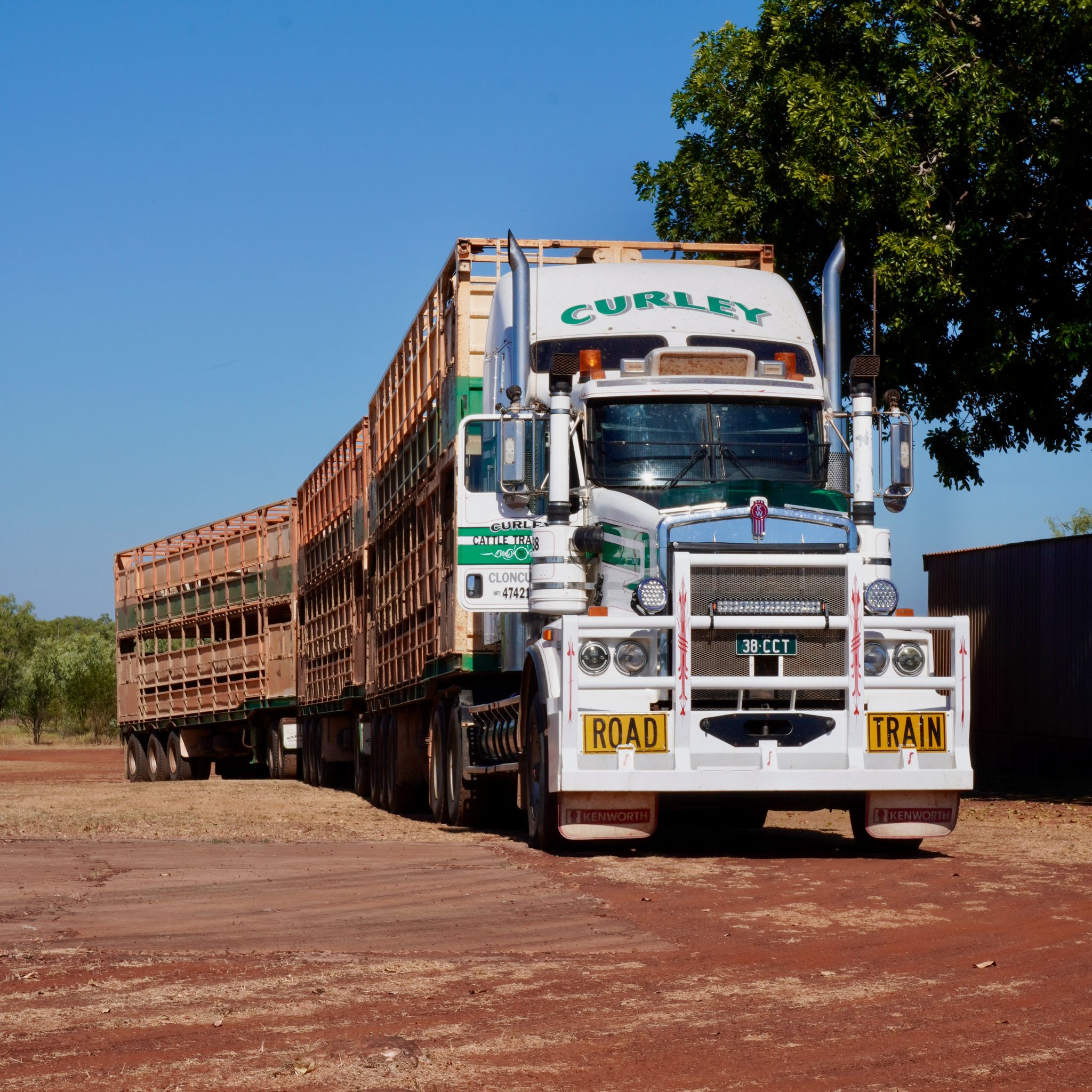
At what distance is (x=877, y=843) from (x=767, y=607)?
210 cm

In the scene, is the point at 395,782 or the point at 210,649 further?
the point at 210,649

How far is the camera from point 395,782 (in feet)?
61.5

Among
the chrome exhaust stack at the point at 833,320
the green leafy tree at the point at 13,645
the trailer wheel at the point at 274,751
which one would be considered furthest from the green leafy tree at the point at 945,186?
the green leafy tree at the point at 13,645

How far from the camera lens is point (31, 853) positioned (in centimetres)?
1236

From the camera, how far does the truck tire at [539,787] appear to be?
11.6 meters

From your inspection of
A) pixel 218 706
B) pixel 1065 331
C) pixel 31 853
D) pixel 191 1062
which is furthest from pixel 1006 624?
pixel 191 1062

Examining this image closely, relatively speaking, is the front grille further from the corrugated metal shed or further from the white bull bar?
the corrugated metal shed

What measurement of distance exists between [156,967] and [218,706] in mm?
23218

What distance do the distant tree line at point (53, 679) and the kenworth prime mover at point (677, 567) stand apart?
47.8 metres

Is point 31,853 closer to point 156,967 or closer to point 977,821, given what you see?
point 156,967

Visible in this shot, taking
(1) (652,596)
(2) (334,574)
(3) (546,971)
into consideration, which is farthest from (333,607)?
(3) (546,971)

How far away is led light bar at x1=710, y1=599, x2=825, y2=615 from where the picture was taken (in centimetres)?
1110

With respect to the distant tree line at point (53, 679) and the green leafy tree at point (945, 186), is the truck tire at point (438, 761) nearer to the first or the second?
the green leafy tree at point (945, 186)

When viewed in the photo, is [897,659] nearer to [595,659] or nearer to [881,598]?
[881,598]
